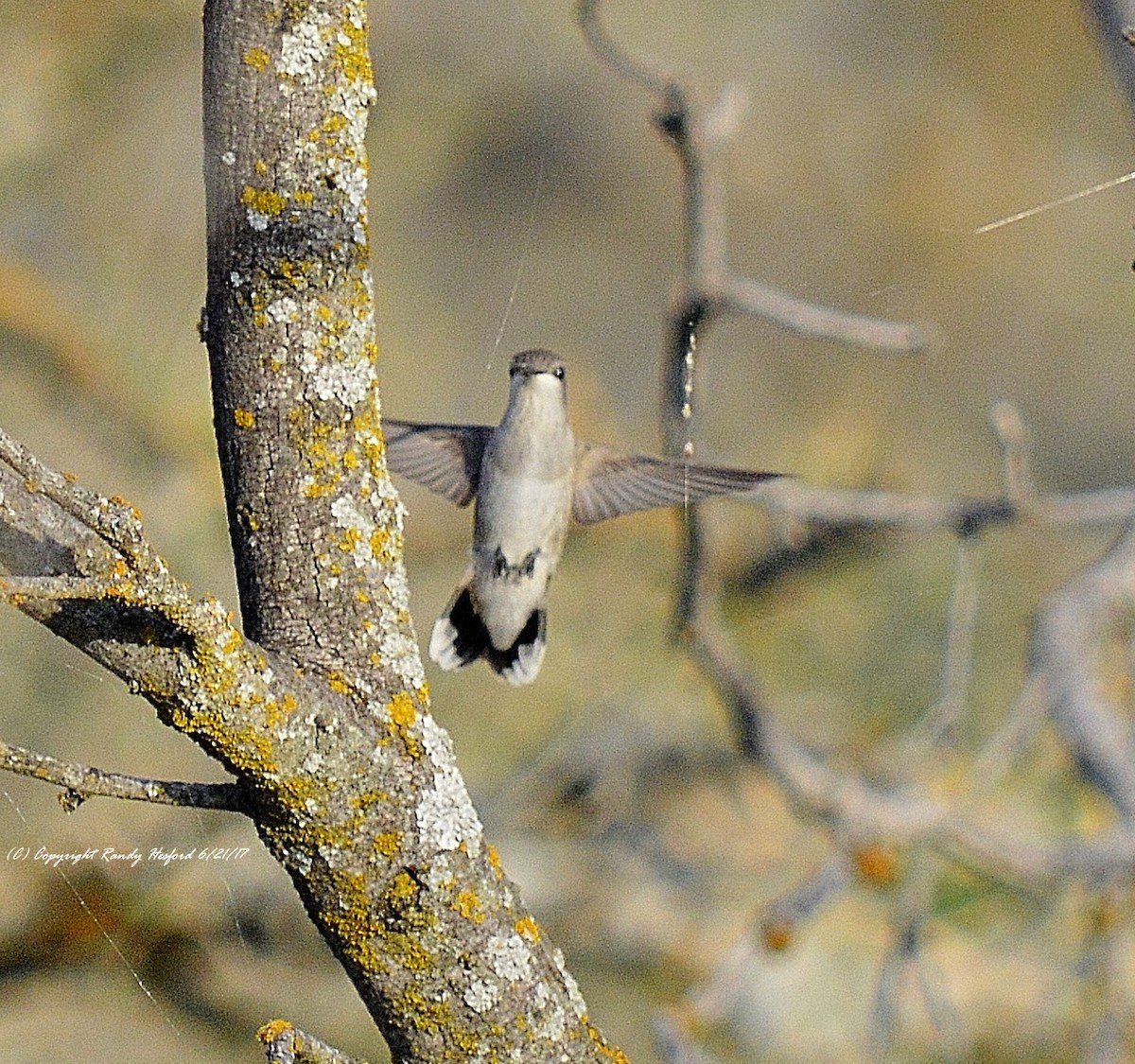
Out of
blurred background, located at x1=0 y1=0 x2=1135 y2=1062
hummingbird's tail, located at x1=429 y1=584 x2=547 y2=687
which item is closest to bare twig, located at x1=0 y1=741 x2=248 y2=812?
hummingbird's tail, located at x1=429 y1=584 x2=547 y2=687

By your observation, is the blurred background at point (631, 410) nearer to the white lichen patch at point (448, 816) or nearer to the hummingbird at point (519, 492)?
the hummingbird at point (519, 492)

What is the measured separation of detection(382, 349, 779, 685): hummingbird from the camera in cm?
152

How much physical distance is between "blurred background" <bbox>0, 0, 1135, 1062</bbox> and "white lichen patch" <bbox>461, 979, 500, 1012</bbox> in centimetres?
231

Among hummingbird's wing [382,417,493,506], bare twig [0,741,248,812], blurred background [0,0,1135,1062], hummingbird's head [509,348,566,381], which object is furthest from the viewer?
blurred background [0,0,1135,1062]

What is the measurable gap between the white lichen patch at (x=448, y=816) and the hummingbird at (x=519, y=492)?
67 cm

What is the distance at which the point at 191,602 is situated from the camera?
0.71m

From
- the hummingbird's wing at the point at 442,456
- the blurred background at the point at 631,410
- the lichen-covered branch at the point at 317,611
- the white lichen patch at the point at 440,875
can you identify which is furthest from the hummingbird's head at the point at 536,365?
the blurred background at the point at 631,410

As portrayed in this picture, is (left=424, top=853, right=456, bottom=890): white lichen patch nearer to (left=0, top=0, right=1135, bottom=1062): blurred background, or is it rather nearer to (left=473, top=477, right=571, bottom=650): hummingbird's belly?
(left=473, top=477, right=571, bottom=650): hummingbird's belly

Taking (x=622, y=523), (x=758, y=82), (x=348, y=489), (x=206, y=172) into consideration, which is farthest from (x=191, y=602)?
(x=758, y=82)

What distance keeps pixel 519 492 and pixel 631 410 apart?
1965 millimetres

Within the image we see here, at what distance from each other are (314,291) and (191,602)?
0.68 ft

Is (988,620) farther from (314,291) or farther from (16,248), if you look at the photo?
(314,291)

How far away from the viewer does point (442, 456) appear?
1609 millimetres

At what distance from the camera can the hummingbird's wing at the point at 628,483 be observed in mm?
1486
